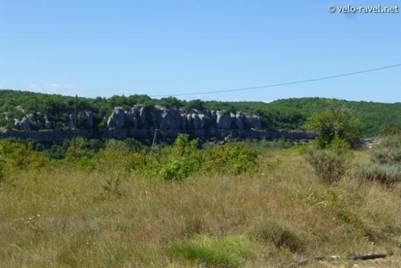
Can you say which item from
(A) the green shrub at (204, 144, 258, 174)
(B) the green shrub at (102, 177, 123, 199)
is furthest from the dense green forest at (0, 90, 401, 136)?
(B) the green shrub at (102, 177, 123, 199)

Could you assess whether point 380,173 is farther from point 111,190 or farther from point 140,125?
point 140,125

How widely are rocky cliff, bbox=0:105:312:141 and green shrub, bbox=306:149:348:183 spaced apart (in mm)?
22400

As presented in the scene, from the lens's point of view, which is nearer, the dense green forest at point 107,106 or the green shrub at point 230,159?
the green shrub at point 230,159

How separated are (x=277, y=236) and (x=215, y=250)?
126 centimetres

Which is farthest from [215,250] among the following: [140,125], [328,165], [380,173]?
[140,125]

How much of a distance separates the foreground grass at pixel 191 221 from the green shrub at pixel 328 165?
3.61 ft

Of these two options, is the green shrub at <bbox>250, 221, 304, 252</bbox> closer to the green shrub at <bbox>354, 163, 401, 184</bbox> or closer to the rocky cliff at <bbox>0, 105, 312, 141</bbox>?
the green shrub at <bbox>354, 163, 401, 184</bbox>

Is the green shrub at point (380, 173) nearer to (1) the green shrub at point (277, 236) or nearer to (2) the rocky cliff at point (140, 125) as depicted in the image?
(1) the green shrub at point (277, 236)

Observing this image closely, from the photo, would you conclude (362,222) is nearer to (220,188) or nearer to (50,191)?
(220,188)

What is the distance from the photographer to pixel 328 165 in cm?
1281

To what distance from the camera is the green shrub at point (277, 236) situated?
711 centimetres

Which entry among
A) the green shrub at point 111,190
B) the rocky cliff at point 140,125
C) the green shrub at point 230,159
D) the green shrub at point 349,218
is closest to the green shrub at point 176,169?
the green shrub at point 230,159

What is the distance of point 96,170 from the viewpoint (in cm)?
1323

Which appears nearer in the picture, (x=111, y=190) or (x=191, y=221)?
(x=191, y=221)
